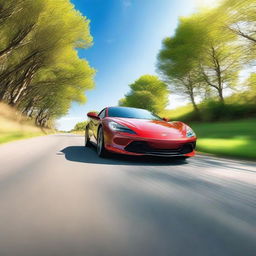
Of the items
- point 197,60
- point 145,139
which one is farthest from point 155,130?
point 197,60

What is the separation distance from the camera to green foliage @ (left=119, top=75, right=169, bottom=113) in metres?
36.4

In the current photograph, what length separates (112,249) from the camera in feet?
4.22

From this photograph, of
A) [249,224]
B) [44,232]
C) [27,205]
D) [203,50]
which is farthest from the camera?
[203,50]

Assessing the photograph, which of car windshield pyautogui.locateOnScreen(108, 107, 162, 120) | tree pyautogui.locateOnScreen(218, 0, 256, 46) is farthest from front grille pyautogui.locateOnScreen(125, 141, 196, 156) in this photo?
tree pyautogui.locateOnScreen(218, 0, 256, 46)

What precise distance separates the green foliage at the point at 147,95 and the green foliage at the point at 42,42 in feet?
48.1

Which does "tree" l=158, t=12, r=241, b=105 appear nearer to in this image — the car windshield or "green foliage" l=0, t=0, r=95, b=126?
"green foliage" l=0, t=0, r=95, b=126

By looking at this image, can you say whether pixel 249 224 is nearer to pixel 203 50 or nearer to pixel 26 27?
pixel 26 27

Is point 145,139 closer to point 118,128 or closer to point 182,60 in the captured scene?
point 118,128

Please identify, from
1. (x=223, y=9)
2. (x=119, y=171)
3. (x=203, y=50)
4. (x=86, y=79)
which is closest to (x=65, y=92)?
(x=86, y=79)

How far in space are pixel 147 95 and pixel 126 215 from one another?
1391 inches

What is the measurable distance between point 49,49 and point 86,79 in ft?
20.6

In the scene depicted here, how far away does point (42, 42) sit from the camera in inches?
621

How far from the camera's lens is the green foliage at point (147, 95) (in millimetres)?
36375

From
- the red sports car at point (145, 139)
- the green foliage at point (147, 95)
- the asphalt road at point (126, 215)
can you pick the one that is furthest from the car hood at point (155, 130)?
the green foliage at point (147, 95)
